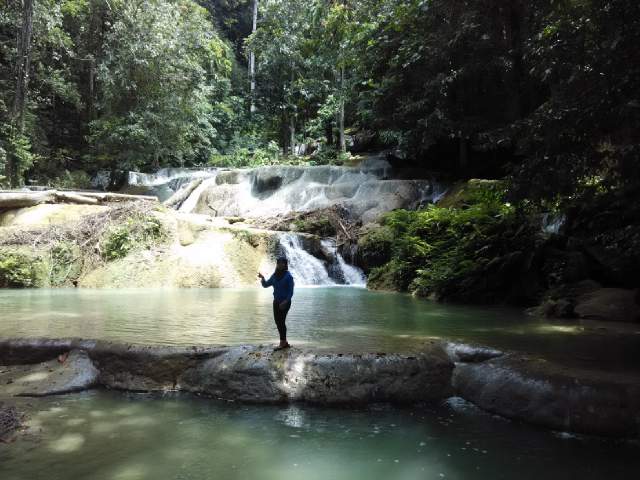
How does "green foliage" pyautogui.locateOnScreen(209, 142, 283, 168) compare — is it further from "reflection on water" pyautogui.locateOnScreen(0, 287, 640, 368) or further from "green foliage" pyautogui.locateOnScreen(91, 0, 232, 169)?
"reflection on water" pyautogui.locateOnScreen(0, 287, 640, 368)

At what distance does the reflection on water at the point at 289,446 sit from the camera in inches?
118

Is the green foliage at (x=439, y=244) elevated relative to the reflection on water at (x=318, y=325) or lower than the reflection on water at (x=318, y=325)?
elevated

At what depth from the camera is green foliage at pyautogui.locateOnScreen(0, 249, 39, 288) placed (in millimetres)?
12695

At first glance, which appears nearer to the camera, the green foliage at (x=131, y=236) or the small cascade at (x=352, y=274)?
the green foliage at (x=131, y=236)

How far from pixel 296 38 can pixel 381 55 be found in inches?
541

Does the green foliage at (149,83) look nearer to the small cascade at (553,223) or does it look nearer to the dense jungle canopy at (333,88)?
the dense jungle canopy at (333,88)

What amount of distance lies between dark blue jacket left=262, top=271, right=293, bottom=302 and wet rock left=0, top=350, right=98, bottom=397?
6.17 ft

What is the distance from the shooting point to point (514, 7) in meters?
11.7

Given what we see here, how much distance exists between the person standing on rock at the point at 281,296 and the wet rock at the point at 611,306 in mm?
5528

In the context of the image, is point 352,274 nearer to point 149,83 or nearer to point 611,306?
point 611,306

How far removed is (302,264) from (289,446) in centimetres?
1135

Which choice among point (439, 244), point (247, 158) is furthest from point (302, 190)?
point (247, 158)

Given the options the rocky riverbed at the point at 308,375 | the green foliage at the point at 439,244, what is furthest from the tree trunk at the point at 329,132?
the rocky riverbed at the point at 308,375

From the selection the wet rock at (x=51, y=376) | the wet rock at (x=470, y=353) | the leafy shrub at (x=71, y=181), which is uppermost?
the leafy shrub at (x=71, y=181)
